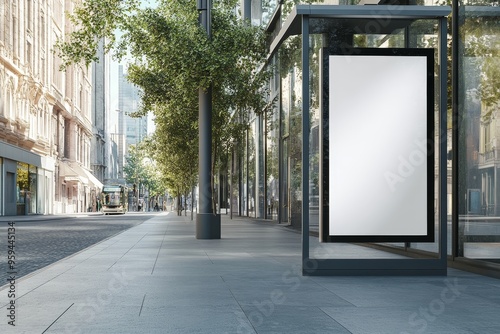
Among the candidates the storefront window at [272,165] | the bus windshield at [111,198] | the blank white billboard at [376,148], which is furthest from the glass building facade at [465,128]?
the bus windshield at [111,198]

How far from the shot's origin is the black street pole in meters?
18.4

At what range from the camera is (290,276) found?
9.31m

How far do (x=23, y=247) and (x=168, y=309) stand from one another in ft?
36.0

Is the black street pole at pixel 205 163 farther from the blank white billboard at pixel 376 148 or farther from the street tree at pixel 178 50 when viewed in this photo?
the blank white billboard at pixel 376 148

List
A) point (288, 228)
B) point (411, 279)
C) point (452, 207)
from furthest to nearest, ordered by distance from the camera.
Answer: point (288, 228), point (452, 207), point (411, 279)

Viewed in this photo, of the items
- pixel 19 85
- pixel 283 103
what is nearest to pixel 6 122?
pixel 19 85

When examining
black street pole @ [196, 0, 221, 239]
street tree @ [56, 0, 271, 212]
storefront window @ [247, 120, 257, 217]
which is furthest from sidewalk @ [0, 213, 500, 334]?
storefront window @ [247, 120, 257, 217]

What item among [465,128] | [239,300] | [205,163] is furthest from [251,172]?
[239,300]

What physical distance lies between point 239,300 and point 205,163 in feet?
38.8

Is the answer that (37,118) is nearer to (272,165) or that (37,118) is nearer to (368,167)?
(272,165)

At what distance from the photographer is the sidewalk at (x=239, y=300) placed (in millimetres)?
5719

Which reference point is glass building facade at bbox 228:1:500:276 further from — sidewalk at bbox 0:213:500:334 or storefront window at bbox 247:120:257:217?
storefront window at bbox 247:120:257:217

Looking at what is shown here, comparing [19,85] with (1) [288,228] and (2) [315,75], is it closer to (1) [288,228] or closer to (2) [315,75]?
(1) [288,228]

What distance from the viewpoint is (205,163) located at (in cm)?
1877
